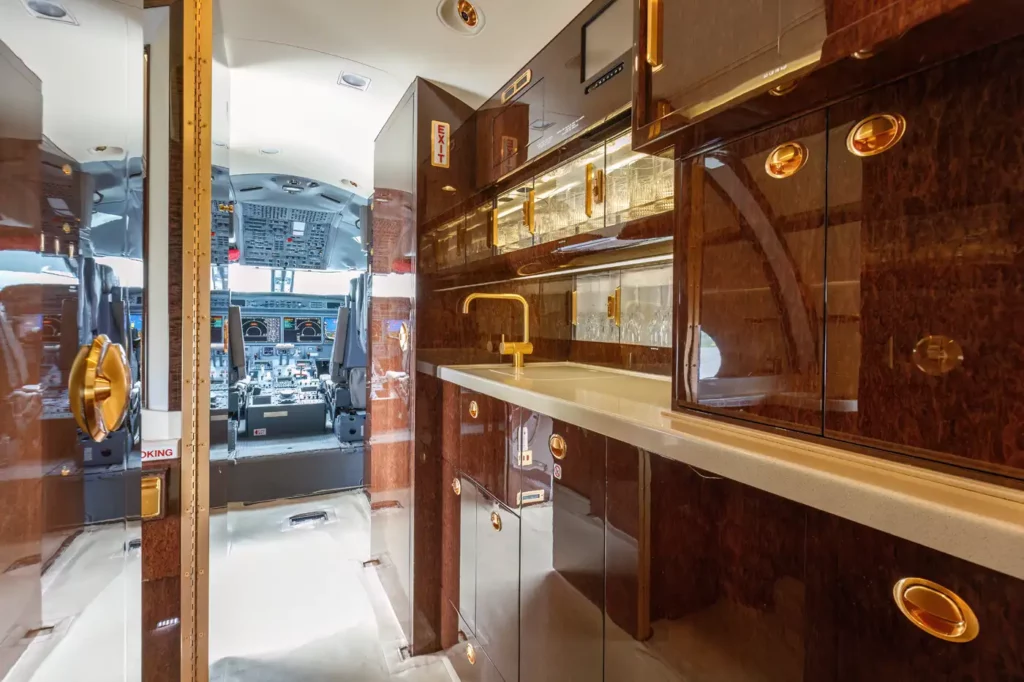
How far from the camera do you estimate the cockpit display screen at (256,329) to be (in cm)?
574

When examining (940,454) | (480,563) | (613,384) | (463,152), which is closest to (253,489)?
(480,563)

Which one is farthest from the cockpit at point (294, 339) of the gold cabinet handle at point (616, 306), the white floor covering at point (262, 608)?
the gold cabinet handle at point (616, 306)

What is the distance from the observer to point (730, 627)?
0.75 m

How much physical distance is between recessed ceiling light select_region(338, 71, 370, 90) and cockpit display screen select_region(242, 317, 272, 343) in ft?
14.6

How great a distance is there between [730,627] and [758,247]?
0.65 m

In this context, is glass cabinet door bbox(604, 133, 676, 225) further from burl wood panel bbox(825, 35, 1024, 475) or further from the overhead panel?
the overhead panel

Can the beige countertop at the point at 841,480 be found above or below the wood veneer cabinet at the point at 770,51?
below

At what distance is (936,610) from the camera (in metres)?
0.51

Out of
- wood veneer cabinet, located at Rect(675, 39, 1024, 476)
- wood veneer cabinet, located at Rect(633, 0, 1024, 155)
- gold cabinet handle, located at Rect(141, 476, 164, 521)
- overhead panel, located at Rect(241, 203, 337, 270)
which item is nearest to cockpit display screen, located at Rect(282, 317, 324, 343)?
overhead panel, located at Rect(241, 203, 337, 270)

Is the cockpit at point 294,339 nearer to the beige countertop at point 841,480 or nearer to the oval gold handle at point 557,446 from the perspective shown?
the oval gold handle at point 557,446

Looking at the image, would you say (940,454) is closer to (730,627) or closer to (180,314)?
(730,627)

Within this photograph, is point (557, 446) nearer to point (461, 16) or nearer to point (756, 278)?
point (756, 278)

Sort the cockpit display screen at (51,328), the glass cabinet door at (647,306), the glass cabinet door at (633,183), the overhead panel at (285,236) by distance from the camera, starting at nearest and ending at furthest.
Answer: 1. the cockpit display screen at (51,328)
2. the glass cabinet door at (633,183)
3. the glass cabinet door at (647,306)
4. the overhead panel at (285,236)

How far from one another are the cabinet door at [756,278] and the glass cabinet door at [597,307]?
887 mm
